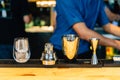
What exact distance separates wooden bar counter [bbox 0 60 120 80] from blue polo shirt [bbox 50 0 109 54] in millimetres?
654

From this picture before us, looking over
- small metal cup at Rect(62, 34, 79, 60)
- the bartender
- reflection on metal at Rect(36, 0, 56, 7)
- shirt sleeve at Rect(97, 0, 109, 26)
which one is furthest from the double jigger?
reflection on metal at Rect(36, 0, 56, 7)

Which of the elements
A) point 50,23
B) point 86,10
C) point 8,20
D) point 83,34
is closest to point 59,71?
point 83,34

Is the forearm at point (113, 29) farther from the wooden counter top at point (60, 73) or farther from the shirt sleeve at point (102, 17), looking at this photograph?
the wooden counter top at point (60, 73)

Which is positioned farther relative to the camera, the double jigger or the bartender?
the bartender

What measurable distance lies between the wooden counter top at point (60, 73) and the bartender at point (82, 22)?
55 centimetres

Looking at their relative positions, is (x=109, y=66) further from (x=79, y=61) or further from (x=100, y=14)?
(x=100, y=14)

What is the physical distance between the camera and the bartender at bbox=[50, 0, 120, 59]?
272 cm

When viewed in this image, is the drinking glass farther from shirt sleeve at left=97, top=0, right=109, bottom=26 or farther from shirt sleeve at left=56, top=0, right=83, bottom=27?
shirt sleeve at left=97, top=0, right=109, bottom=26

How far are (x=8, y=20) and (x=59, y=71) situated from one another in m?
2.60

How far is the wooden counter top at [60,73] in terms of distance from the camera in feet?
6.56

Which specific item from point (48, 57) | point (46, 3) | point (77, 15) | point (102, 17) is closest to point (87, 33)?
point (77, 15)

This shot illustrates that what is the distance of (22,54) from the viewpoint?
2262 mm

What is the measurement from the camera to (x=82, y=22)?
273 centimetres

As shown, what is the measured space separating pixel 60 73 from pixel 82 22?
2.45ft
